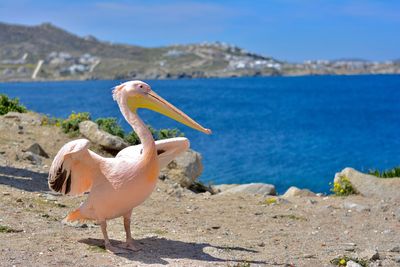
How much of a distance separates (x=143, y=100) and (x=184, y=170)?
6359 millimetres

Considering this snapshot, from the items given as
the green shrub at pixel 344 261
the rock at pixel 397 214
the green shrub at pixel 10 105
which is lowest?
the rock at pixel 397 214

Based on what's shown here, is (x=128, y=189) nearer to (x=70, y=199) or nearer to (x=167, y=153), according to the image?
(x=167, y=153)

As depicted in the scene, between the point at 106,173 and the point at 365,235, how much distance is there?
4.31 m

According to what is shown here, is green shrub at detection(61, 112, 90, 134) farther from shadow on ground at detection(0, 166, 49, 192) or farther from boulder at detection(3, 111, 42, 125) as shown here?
shadow on ground at detection(0, 166, 49, 192)

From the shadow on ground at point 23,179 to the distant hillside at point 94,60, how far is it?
133951 mm

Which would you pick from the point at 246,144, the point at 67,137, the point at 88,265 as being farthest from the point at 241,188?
the point at 246,144

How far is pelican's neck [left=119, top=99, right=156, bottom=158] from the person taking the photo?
6859 millimetres

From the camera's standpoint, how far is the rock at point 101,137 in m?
13.9

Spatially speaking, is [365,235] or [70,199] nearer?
[365,235]

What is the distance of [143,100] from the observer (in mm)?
7145

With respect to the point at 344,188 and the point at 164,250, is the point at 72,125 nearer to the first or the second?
the point at 344,188

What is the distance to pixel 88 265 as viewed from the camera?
6508mm

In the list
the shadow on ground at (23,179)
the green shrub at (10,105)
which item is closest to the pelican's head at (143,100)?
the shadow on ground at (23,179)

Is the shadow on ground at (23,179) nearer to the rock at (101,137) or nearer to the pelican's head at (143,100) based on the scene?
the rock at (101,137)
